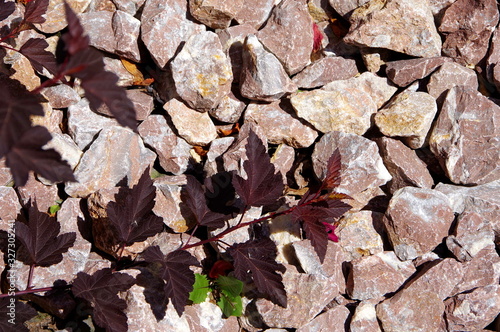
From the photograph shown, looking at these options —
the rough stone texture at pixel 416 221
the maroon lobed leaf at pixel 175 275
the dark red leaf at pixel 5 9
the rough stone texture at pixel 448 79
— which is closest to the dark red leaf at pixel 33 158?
the maroon lobed leaf at pixel 175 275

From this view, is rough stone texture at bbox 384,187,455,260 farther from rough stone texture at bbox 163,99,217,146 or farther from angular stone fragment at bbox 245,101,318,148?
rough stone texture at bbox 163,99,217,146

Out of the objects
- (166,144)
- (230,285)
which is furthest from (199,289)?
(166,144)

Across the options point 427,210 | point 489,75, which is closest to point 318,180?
point 427,210

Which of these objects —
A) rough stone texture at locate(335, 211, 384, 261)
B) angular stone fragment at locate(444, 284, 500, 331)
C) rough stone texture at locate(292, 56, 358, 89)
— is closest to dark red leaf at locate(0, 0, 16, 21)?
rough stone texture at locate(292, 56, 358, 89)

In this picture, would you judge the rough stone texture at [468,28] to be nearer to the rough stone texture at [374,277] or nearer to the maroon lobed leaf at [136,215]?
the rough stone texture at [374,277]

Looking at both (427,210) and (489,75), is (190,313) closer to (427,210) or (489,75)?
(427,210)
